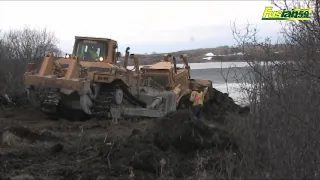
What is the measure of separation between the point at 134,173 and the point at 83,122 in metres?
6.34

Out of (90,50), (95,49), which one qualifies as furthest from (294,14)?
(90,50)

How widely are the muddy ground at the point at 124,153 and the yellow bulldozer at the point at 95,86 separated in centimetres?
275

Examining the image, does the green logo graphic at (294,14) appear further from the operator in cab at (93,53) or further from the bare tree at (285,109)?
the operator in cab at (93,53)

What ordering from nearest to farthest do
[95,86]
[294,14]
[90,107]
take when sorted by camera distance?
[294,14], [90,107], [95,86]

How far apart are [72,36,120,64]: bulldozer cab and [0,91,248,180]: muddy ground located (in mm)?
4468

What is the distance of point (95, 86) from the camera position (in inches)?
497

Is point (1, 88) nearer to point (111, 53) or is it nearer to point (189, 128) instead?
point (111, 53)

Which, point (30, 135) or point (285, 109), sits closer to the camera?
point (285, 109)

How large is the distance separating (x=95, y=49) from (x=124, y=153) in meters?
7.09

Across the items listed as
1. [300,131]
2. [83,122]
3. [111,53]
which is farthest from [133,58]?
[300,131]

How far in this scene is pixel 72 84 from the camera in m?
11.7

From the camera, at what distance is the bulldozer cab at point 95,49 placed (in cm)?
1361

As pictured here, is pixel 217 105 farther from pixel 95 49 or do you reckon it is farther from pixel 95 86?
pixel 95 86

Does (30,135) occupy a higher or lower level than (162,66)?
lower
